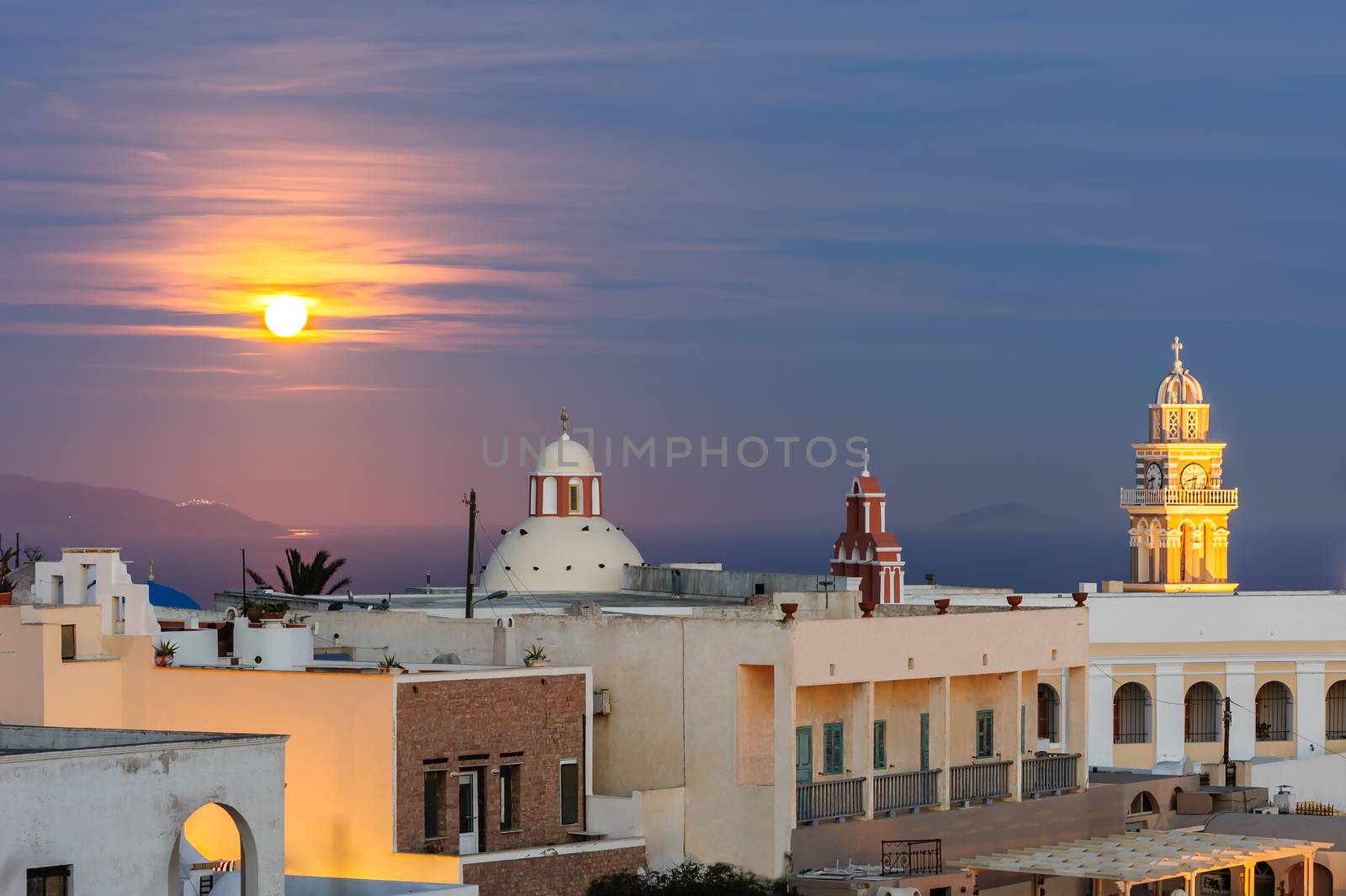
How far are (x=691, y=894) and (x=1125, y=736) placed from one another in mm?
35068

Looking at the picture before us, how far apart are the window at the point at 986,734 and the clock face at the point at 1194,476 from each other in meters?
61.5

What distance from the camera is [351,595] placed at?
51.8 metres

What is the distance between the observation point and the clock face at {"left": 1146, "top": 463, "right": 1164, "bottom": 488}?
10125cm

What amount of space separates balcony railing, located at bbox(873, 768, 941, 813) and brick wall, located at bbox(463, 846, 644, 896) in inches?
183

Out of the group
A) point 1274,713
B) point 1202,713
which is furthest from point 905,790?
point 1274,713

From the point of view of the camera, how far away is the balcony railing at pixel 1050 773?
136ft

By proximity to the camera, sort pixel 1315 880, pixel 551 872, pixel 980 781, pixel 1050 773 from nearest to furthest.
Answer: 1. pixel 551 872
2. pixel 980 781
3. pixel 1050 773
4. pixel 1315 880

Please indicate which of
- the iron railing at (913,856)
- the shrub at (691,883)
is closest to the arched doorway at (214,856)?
the shrub at (691,883)

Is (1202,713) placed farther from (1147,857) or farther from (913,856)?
(913,856)

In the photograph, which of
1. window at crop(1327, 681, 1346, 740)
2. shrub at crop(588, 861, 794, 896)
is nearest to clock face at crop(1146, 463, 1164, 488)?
window at crop(1327, 681, 1346, 740)

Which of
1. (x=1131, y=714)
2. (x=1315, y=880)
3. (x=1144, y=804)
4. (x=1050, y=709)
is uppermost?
(x=1050, y=709)

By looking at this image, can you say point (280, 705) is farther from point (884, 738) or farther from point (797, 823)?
point (884, 738)

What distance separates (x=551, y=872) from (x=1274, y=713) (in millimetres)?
38836

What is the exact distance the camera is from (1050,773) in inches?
1647
